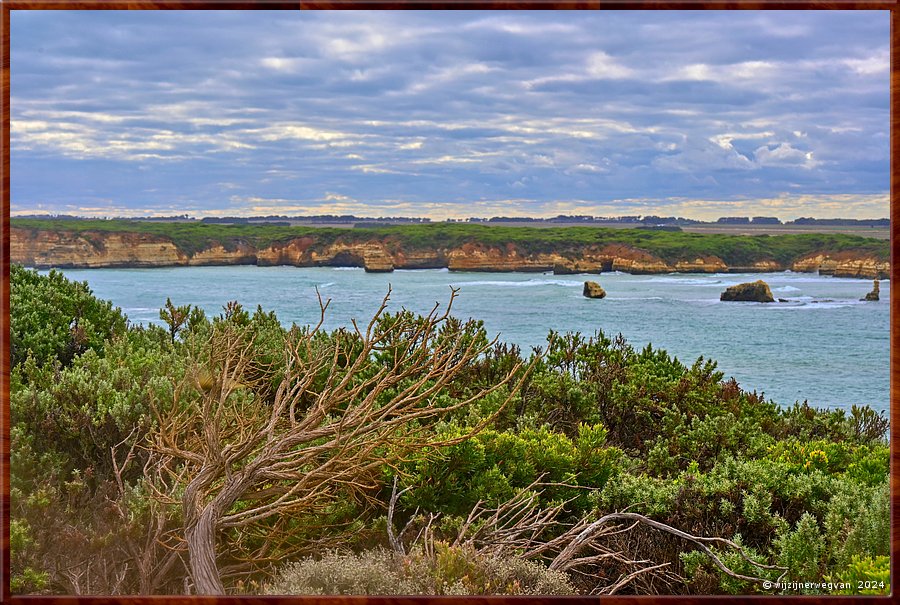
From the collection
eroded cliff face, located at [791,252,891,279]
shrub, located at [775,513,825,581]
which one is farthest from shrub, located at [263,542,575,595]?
eroded cliff face, located at [791,252,891,279]

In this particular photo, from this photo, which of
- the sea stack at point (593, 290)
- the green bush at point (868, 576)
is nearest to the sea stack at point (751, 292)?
the sea stack at point (593, 290)

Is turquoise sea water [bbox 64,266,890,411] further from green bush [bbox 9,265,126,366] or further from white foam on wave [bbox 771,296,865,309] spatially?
green bush [bbox 9,265,126,366]

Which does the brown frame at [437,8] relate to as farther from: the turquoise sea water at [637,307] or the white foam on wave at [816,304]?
the white foam on wave at [816,304]

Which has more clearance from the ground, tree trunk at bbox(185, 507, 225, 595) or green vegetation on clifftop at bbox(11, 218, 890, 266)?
green vegetation on clifftop at bbox(11, 218, 890, 266)

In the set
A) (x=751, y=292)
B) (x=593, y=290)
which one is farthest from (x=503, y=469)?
(x=593, y=290)

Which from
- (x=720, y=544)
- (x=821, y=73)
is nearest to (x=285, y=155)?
(x=821, y=73)

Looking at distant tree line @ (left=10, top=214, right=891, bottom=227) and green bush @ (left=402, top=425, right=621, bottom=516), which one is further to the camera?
distant tree line @ (left=10, top=214, right=891, bottom=227)
